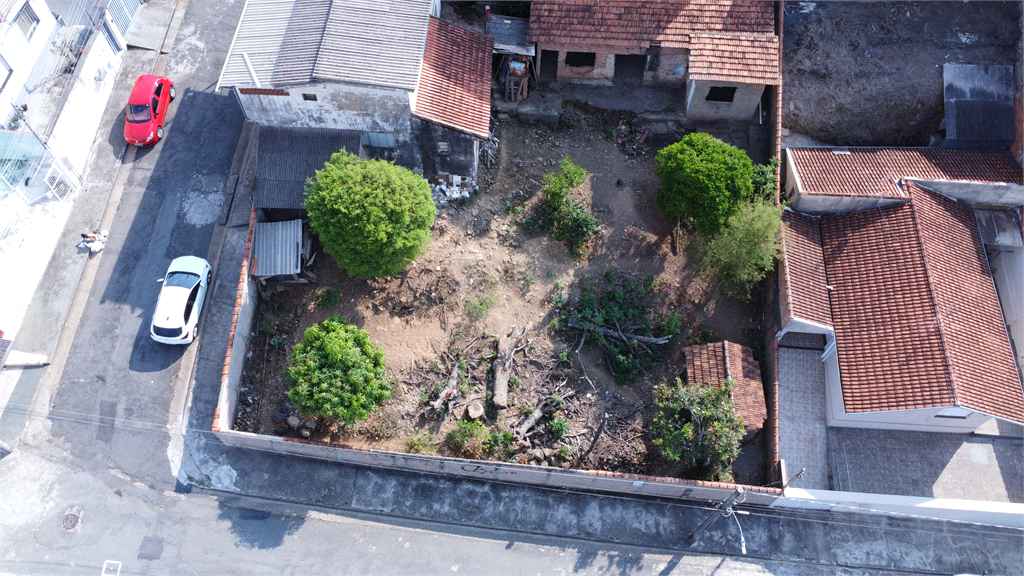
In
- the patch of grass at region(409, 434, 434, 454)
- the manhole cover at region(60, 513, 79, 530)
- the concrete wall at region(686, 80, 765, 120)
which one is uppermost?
the concrete wall at region(686, 80, 765, 120)

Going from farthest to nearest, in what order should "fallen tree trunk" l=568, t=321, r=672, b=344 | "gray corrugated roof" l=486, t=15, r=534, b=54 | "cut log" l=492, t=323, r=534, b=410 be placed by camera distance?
"gray corrugated roof" l=486, t=15, r=534, b=54
"fallen tree trunk" l=568, t=321, r=672, b=344
"cut log" l=492, t=323, r=534, b=410

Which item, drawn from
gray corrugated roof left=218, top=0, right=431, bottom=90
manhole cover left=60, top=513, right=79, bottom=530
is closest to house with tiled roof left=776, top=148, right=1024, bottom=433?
gray corrugated roof left=218, top=0, right=431, bottom=90

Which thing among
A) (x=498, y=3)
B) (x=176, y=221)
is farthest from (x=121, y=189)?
(x=498, y=3)

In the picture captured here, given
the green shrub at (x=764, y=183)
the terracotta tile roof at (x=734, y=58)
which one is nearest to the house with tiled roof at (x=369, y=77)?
the terracotta tile roof at (x=734, y=58)

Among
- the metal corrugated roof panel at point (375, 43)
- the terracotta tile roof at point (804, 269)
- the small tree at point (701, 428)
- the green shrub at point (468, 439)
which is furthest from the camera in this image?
the terracotta tile roof at point (804, 269)

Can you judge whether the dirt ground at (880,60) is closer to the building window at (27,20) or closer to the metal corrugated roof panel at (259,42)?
the metal corrugated roof panel at (259,42)

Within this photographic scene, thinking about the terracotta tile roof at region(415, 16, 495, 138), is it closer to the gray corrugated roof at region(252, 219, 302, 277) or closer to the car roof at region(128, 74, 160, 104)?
the gray corrugated roof at region(252, 219, 302, 277)
